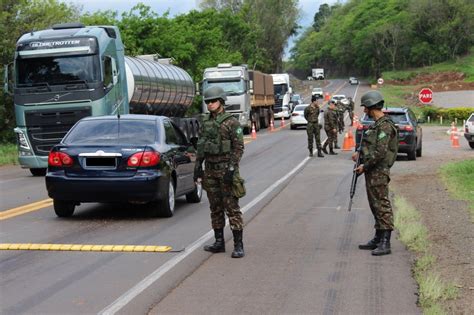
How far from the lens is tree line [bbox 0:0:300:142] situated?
109 ft

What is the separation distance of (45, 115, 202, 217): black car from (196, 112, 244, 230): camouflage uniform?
92.6 inches

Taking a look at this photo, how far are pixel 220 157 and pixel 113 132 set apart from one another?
3.44m

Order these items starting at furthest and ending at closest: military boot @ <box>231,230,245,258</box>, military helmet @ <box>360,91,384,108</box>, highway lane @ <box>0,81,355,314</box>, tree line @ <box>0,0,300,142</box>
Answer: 1. tree line @ <box>0,0,300,142</box>
2. military helmet @ <box>360,91,384,108</box>
3. military boot @ <box>231,230,245,258</box>
4. highway lane @ <box>0,81,355,314</box>

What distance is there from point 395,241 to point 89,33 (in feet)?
38.1

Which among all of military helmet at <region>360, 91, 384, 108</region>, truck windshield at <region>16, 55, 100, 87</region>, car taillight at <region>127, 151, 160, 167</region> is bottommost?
car taillight at <region>127, 151, 160, 167</region>

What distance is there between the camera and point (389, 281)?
267 inches

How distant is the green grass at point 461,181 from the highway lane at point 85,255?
11.7ft

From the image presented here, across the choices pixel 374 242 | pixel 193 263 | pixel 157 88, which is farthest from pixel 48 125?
pixel 374 242

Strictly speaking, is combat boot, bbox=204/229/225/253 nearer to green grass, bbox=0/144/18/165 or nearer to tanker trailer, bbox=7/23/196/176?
tanker trailer, bbox=7/23/196/176

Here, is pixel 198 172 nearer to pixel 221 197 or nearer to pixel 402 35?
pixel 221 197

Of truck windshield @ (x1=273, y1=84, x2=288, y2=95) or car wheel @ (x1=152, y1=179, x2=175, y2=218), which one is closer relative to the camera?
car wheel @ (x1=152, y1=179, x2=175, y2=218)

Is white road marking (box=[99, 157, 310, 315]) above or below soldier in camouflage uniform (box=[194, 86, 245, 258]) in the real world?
below

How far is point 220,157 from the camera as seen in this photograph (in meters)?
7.92

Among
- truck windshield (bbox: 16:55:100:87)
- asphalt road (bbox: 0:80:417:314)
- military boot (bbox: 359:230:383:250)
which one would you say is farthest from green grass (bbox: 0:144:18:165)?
military boot (bbox: 359:230:383:250)
